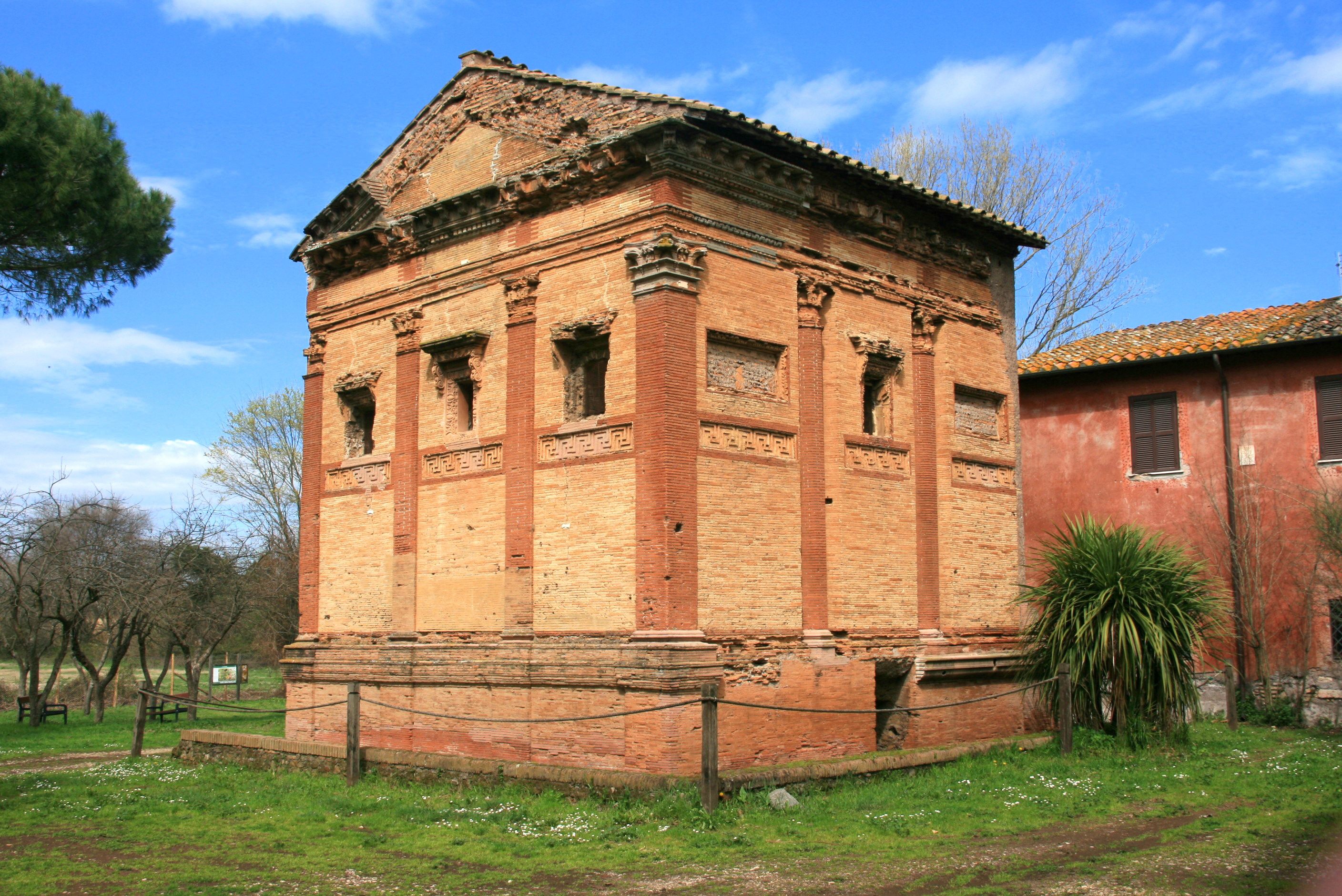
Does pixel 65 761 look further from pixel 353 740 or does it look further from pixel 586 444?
pixel 586 444

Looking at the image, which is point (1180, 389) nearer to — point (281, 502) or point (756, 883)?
point (756, 883)

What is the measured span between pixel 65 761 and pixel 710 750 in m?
15.1

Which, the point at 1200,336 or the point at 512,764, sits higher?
the point at 1200,336

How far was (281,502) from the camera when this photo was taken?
45.0 m

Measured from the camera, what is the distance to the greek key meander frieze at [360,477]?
18.4m

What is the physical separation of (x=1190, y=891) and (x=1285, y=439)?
1504 centimetres

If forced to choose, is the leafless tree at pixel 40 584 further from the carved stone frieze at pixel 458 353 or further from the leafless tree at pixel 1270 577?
the leafless tree at pixel 1270 577

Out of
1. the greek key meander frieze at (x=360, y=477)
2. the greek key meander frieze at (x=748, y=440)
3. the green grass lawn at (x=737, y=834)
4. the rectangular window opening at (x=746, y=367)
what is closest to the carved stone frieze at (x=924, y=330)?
the rectangular window opening at (x=746, y=367)

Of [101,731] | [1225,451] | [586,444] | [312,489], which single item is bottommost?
[101,731]

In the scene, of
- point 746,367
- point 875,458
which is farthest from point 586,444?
point 875,458

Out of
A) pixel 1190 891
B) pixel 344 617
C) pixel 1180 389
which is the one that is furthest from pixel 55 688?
pixel 1190 891

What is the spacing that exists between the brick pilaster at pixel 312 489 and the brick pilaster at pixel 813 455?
858cm

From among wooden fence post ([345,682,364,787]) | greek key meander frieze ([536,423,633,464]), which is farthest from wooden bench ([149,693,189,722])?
greek key meander frieze ([536,423,633,464])

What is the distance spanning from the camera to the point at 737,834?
11.0 m
